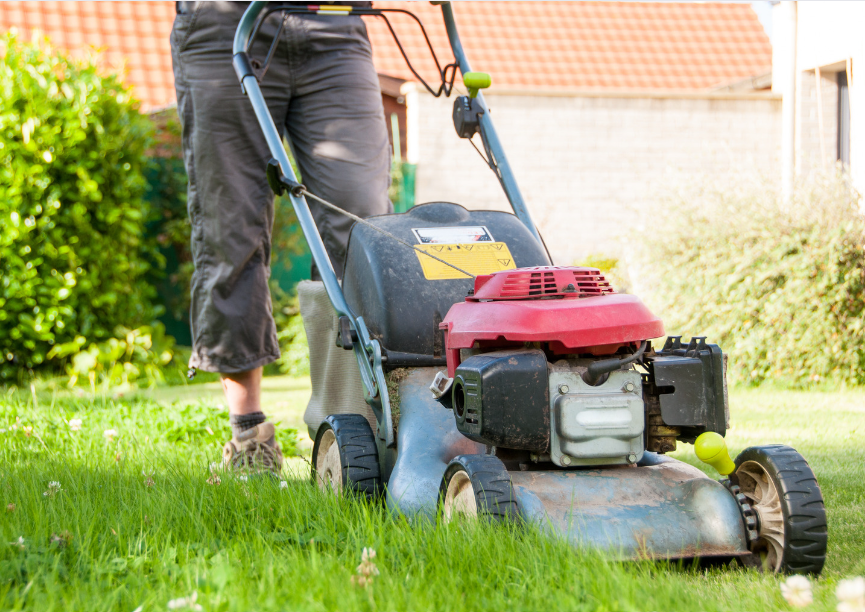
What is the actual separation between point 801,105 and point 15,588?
675cm

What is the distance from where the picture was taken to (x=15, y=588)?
1.39 metres

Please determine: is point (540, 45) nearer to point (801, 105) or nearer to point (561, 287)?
point (801, 105)

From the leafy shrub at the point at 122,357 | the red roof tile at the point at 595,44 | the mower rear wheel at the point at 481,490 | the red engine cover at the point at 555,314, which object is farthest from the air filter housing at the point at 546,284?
the red roof tile at the point at 595,44

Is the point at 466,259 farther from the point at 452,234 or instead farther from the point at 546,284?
the point at 546,284

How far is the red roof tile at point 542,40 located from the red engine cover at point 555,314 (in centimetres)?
668

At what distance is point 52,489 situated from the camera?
213 centimetres

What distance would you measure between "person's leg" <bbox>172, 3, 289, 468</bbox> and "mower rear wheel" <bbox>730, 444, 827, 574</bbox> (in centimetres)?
158

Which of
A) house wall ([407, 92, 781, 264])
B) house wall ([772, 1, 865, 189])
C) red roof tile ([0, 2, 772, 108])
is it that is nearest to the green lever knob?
house wall ([772, 1, 865, 189])

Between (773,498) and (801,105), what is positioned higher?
(801,105)

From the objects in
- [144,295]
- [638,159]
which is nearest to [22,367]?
[144,295]

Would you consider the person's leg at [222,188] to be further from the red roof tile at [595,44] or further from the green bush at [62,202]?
the red roof tile at [595,44]

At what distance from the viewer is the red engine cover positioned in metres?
1.71

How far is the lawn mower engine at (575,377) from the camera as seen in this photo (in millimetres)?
1697

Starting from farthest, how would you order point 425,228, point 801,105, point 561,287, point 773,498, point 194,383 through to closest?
point 801,105
point 194,383
point 425,228
point 561,287
point 773,498
